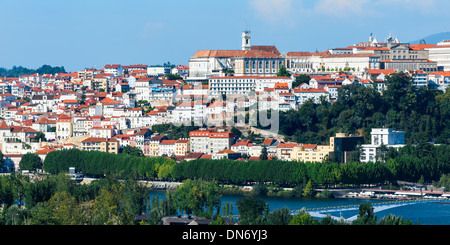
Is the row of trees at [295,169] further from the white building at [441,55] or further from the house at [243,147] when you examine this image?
the white building at [441,55]

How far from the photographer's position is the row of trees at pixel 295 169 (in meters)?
20.3

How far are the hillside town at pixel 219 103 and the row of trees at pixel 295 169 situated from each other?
4.64 feet

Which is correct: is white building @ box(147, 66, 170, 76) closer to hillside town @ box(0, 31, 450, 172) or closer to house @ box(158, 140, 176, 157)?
hillside town @ box(0, 31, 450, 172)

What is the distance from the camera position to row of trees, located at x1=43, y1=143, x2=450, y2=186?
20.3m

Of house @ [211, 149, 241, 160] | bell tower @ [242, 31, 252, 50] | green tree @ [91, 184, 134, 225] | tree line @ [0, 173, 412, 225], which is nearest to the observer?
green tree @ [91, 184, 134, 225]

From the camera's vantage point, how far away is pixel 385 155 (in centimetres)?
2203

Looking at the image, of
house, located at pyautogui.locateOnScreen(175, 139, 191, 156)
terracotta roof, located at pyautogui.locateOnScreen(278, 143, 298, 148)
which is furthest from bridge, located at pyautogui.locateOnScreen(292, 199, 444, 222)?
house, located at pyautogui.locateOnScreen(175, 139, 191, 156)

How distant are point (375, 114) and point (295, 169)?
565cm

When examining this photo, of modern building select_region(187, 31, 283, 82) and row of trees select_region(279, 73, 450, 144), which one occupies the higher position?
modern building select_region(187, 31, 283, 82)

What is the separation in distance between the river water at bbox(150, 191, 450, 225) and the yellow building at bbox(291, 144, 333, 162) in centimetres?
310

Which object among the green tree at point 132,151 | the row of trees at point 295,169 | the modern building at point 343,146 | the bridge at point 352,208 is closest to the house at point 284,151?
the modern building at point 343,146

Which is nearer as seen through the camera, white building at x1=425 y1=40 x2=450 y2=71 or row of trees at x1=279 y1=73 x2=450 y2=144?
row of trees at x1=279 y1=73 x2=450 y2=144
